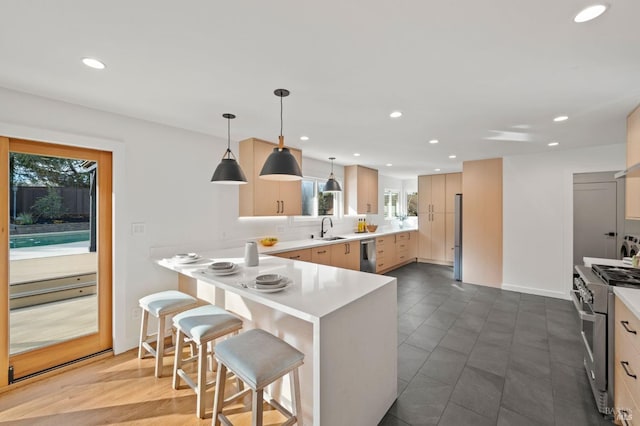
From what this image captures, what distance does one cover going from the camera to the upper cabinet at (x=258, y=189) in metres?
3.60

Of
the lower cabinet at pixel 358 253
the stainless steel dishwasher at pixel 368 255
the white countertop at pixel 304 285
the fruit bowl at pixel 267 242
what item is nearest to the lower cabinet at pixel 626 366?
the white countertop at pixel 304 285

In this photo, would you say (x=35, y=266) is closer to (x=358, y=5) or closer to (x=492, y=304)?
(x=358, y=5)

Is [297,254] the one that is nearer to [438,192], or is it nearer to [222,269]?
[222,269]

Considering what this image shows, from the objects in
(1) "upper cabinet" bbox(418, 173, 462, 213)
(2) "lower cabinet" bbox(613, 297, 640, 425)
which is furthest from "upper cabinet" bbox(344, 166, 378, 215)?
(2) "lower cabinet" bbox(613, 297, 640, 425)

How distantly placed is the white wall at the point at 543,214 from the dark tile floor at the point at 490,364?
42cm

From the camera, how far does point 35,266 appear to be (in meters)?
2.35

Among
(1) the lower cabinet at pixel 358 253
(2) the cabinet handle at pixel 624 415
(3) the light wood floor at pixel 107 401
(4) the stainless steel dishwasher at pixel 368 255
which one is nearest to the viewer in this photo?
(2) the cabinet handle at pixel 624 415

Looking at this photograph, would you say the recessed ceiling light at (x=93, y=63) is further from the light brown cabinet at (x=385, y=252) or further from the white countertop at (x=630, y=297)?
the light brown cabinet at (x=385, y=252)

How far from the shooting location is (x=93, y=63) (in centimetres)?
178

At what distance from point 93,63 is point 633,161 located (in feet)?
14.5

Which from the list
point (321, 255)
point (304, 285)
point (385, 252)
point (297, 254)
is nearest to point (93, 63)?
point (304, 285)

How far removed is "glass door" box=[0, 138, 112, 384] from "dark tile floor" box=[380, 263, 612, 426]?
9.50 ft

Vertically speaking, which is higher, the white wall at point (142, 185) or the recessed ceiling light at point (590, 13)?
the recessed ceiling light at point (590, 13)

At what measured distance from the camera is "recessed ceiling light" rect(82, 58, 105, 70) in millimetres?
1738
